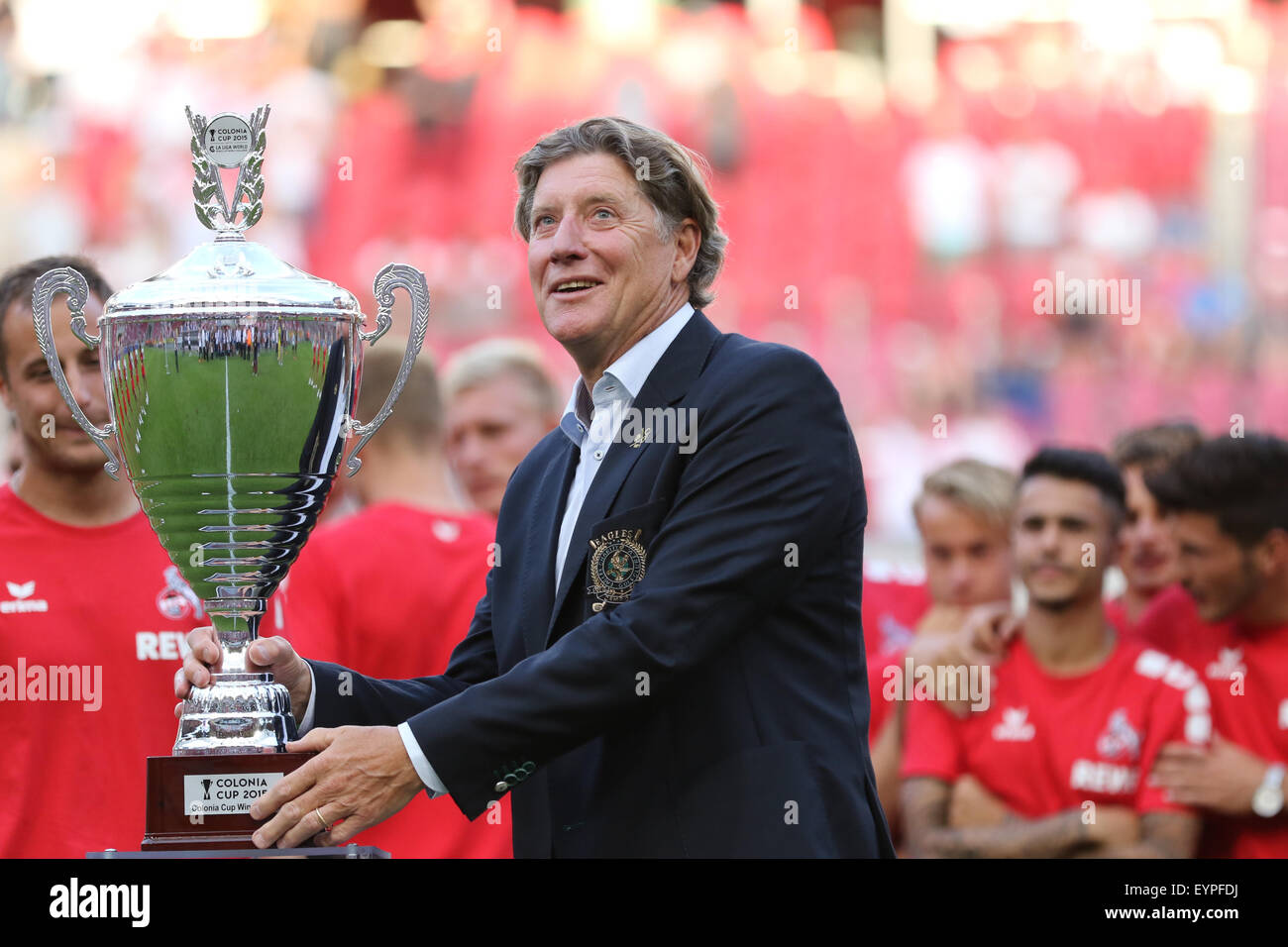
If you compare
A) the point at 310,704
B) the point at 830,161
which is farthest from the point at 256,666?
the point at 830,161

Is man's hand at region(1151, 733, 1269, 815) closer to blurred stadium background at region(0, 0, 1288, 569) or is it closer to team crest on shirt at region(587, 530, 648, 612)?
team crest on shirt at region(587, 530, 648, 612)

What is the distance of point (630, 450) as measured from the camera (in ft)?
7.34

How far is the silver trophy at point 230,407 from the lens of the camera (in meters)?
2.12

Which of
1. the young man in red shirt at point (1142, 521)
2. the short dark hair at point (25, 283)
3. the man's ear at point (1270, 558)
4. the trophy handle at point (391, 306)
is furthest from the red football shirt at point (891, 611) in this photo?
the trophy handle at point (391, 306)

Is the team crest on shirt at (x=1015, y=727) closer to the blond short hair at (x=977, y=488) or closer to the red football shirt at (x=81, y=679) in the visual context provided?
the blond short hair at (x=977, y=488)

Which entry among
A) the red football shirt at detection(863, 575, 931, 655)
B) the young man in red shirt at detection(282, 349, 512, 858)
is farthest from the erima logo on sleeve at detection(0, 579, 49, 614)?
the red football shirt at detection(863, 575, 931, 655)

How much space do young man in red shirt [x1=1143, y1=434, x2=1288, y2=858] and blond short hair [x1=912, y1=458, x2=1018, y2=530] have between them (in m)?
0.39

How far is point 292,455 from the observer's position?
2.17 meters

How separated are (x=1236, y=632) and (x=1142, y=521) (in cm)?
78

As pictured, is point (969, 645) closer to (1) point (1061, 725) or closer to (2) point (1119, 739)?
(1) point (1061, 725)

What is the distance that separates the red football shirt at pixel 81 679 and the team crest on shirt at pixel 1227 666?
6.92 feet

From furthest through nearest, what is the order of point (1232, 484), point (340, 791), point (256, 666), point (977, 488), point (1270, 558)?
1. point (977, 488)
2. point (1232, 484)
3. point (1270, 558)
4. point (256, 666)
5. point (340, 791)

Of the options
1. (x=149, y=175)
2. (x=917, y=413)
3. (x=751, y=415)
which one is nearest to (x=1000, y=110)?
(x=917, y=413)
